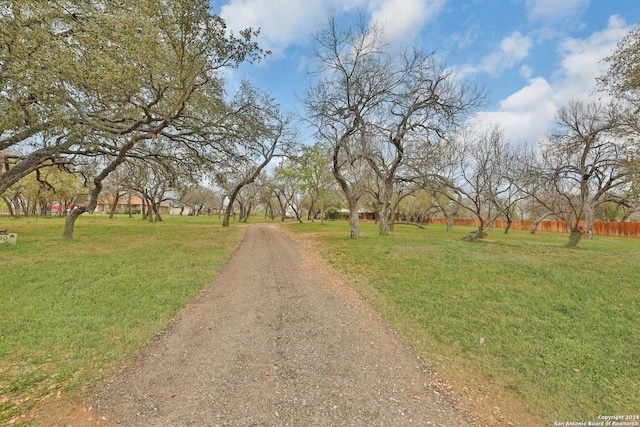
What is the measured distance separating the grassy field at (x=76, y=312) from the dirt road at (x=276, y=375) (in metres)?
0.38

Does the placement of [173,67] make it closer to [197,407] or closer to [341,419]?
[197,407]

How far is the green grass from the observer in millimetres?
2799

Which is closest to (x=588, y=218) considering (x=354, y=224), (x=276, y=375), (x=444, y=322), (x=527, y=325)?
(x=354, y=224)

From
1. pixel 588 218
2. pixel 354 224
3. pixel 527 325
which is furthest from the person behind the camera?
pixel 588 218

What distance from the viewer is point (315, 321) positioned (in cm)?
Result: 423

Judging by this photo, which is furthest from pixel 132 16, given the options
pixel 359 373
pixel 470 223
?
pixel 470 223

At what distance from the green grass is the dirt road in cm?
60

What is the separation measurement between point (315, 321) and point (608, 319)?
4804 mm

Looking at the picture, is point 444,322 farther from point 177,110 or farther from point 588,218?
point 588,218

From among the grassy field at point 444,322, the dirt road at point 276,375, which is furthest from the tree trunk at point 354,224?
the dirt road at point 276,375

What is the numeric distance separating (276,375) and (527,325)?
3.99m

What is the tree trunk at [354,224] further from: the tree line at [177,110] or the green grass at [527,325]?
the green grass at [527,325]

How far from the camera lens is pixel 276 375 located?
→ 281cm

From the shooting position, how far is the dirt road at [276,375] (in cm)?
227
